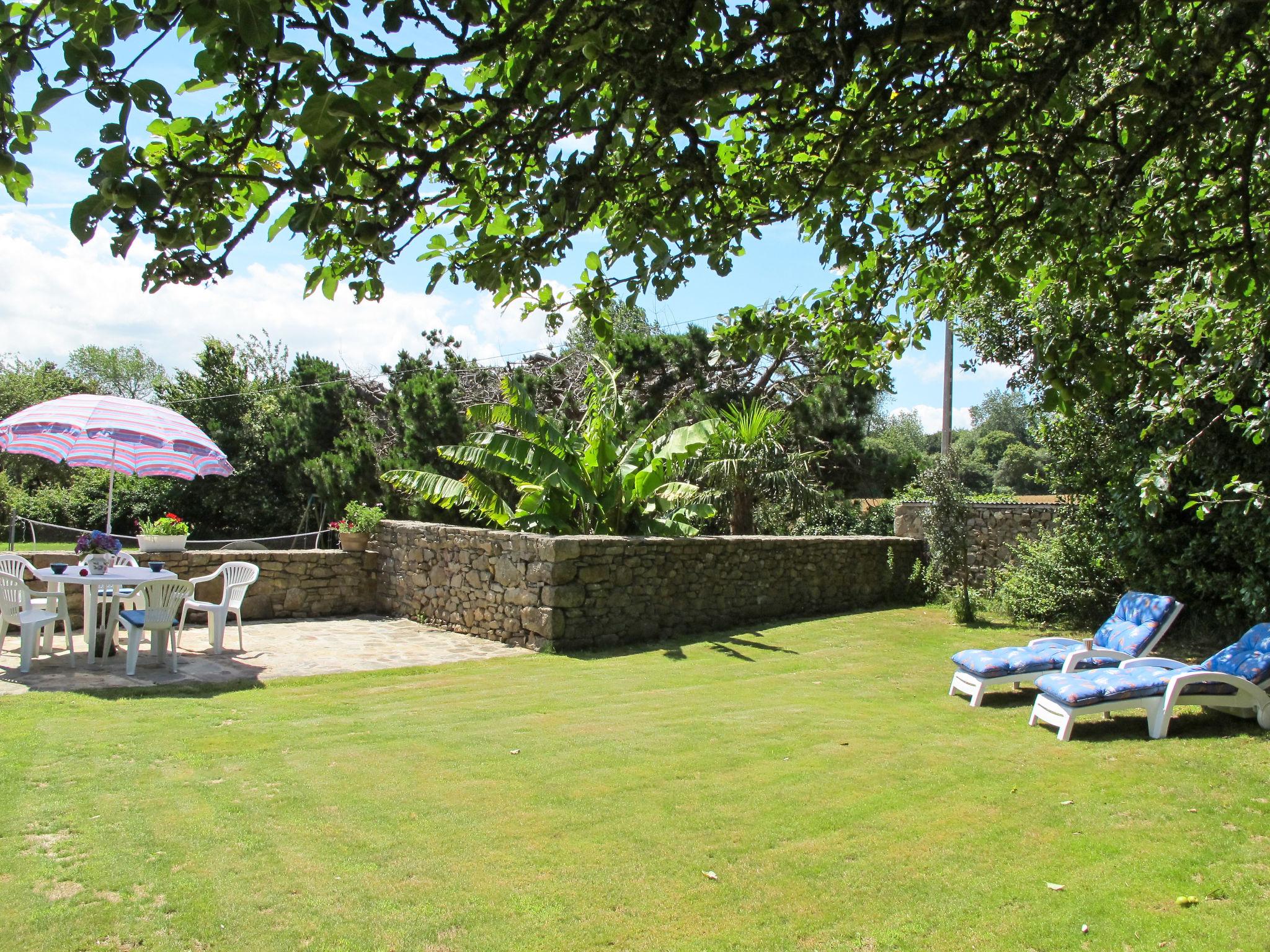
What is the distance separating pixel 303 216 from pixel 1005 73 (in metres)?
4.16

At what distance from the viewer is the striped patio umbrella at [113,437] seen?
11.6 m

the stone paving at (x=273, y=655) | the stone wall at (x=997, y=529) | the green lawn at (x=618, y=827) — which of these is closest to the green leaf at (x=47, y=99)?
the green lawn at (x=618, y=827)

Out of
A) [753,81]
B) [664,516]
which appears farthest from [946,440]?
[753,81]

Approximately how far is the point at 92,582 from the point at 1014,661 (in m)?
9.37

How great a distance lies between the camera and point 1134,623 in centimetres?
873

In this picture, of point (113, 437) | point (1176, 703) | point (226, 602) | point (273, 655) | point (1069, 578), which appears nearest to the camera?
point (1176, 703)

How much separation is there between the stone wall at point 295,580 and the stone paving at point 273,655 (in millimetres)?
397

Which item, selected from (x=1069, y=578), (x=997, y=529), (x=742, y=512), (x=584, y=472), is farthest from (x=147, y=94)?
(x=997, y=529)

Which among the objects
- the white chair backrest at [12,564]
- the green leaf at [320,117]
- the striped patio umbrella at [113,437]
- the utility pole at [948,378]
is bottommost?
the white chair backrest at [12,564]

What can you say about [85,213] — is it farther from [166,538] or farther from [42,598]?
[166,538]

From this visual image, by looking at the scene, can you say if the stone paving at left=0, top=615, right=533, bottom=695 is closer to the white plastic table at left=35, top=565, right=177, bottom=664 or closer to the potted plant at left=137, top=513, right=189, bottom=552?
the white plastic table at left=35, top=565, right=177, bottom=664

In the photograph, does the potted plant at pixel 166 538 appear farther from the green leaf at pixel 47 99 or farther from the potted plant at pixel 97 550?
the green leaf at pixel 47 99

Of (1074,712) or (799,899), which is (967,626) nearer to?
(1074,712)

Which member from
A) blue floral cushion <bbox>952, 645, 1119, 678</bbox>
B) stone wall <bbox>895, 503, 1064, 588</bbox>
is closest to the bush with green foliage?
stone wall <bbox>895, 503, 1064, 588</bbox>
